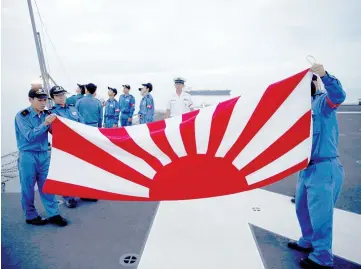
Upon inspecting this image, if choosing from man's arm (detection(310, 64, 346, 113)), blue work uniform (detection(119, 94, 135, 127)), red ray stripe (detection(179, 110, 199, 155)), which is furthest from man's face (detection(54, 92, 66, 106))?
blue work uniform (detection(119, 94, 135, 127))

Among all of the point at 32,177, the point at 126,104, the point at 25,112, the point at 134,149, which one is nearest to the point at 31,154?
the point at 32,177

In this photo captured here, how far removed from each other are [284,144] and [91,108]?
13.2 feet

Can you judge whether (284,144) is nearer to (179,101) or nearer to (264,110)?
(264,110)

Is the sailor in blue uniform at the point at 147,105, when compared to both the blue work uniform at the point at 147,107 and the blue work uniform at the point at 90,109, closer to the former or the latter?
the blue work uniform at the point at 147,107

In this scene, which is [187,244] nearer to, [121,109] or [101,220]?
[101,220]

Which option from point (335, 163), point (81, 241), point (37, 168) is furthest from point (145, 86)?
point (335, 163)

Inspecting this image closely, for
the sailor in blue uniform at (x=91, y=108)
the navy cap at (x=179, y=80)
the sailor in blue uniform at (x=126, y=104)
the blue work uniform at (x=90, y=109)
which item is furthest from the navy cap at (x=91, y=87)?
the sailor in blue uniform at (x=126, y=104)

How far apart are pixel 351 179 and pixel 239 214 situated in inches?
105

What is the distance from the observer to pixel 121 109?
861 cm

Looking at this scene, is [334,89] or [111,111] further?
[111,111]

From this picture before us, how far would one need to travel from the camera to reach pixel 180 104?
4.96 m

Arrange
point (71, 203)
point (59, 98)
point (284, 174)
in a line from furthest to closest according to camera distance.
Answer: point (71, 203)
point (59, 98)
point (284, 174)

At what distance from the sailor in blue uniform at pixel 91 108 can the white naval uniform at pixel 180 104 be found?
147 centimetres

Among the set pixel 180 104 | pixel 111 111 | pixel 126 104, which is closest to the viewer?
pixel 180 104
